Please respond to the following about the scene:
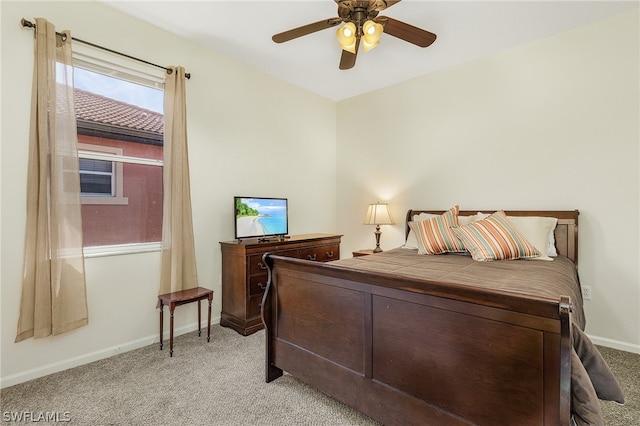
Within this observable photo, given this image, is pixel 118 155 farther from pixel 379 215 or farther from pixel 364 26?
pixel 379 215

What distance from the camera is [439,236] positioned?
289cm

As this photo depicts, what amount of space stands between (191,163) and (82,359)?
1794mm

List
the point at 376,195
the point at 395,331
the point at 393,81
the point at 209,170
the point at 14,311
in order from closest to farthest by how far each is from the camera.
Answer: the point at 395,331
the point at 14,311
the point at 209,170
the point at 393,81
the point at 376,195

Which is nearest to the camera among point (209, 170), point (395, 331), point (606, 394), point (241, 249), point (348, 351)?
point (606, 394)

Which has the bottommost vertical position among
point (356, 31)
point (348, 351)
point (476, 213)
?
point (348, 351)

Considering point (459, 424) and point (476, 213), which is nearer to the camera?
point (459, 424)

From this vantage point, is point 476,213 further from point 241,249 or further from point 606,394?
point 241,249

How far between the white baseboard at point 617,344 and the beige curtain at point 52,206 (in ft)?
13.7

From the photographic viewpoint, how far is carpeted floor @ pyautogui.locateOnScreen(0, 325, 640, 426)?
1.72 metres

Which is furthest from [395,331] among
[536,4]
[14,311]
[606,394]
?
[536,4]

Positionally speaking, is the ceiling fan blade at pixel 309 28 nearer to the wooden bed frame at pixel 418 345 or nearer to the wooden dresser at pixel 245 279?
the wooden bed frame at pixel 418 345

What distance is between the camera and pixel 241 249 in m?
2.90

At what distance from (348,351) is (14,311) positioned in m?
2.22

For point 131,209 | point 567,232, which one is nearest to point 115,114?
point 131,209
